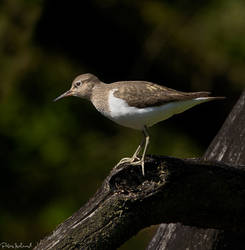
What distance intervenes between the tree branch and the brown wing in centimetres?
50

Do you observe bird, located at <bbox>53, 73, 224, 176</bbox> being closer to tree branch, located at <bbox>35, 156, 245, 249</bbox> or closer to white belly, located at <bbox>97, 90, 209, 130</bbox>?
white belly, located at <bbox>97, 90, 209, 130</bbox>

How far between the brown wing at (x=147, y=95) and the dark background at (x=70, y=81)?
3392 mm

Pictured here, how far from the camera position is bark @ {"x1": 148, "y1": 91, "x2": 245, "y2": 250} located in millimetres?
5500

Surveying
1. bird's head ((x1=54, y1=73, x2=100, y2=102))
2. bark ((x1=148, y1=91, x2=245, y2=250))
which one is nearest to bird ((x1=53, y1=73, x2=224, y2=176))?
bird's head ((x1=54, y1=73, x2=100, y2=102))

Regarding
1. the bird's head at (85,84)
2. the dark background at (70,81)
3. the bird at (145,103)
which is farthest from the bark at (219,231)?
the dark background at (70,81)

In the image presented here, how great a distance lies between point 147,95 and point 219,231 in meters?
1.22

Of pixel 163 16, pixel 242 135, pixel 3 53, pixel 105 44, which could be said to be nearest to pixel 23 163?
pixel 3 53

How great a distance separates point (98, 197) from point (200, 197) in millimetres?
679

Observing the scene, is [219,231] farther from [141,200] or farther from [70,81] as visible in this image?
[70,81]

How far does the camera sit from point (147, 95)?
5086 millimetres

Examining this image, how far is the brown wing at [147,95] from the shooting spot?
503 centimetres

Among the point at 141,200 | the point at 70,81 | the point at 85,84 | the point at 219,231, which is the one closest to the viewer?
the point at 141,200

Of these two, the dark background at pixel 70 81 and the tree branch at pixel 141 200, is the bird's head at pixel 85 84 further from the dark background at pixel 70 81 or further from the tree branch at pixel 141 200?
the dark background at pixel 70 81

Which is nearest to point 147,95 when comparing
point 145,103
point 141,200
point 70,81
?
point 145,103
